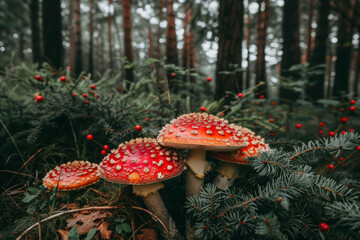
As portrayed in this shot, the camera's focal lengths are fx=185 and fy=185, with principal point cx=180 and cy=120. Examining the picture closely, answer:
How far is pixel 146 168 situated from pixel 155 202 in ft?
1.28

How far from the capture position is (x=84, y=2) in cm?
1795

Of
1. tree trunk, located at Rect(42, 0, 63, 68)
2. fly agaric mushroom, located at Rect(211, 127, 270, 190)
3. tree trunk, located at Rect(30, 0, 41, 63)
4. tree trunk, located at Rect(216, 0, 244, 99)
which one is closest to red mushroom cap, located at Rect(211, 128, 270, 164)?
fly agaric mushroom, located at Rect(211, 127, 270, 190)

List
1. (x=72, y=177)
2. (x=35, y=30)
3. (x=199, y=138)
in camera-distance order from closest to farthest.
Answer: (x=199, y=138) → (x=72, y=177) → (x=35, y=30)

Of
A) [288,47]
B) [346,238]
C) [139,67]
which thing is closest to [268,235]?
[346,238]

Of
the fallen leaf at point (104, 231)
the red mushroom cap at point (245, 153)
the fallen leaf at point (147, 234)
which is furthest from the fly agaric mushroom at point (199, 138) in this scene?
the fallen leaf at point (104, 231)

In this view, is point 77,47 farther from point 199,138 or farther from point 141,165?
point 199,138

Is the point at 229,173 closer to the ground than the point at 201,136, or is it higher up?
closer to the ground

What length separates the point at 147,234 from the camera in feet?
4.49

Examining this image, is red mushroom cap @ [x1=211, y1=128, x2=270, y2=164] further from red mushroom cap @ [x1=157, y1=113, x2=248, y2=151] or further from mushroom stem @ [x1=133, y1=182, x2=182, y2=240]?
mushroom stem @ [x1=133, y1=182, x2=182, y2=240]

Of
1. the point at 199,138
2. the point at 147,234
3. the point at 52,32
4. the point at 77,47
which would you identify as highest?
the point at 77,47

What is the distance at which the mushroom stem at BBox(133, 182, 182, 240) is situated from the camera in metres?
1.37

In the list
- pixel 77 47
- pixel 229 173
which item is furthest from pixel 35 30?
pixel 229 173

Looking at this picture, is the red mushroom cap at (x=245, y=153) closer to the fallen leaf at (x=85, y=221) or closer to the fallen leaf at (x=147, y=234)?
the fallen leaf at (x=147, y=234)

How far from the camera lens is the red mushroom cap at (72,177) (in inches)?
62.0
